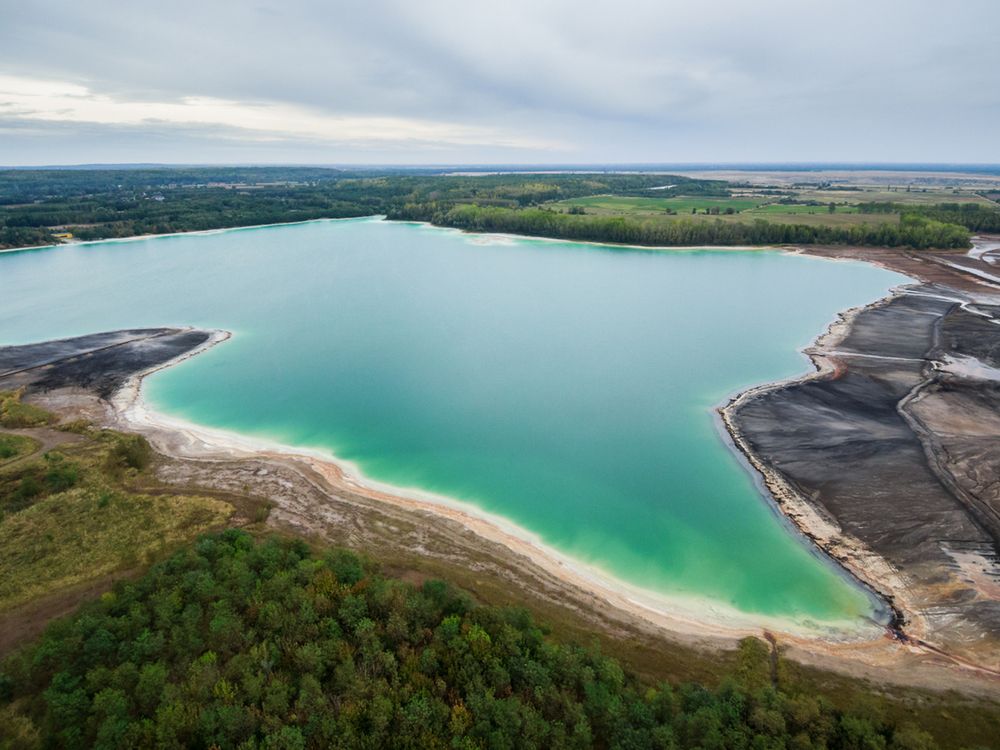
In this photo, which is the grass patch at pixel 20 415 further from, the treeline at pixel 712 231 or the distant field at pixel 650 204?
the distant field at pixel 650 204

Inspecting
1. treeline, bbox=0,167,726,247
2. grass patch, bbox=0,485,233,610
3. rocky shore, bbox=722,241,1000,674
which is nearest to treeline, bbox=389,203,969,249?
treeline, bbox=0,167,726,247

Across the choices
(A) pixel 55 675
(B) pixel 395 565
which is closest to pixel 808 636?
(B) pixel 395 565

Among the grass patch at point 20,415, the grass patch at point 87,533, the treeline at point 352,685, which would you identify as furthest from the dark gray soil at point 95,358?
the treeline at point 352,685

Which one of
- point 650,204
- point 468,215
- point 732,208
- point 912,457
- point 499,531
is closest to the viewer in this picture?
point 499,531

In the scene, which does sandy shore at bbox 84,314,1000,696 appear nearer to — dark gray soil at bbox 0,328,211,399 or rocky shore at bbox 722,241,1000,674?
rocky shore at bbox 722,241,1000,674

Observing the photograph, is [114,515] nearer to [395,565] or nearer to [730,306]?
[395,565]

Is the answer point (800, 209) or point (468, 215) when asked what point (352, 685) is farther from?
point (800, 209)

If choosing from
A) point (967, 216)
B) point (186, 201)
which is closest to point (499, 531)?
point (967, 216)
